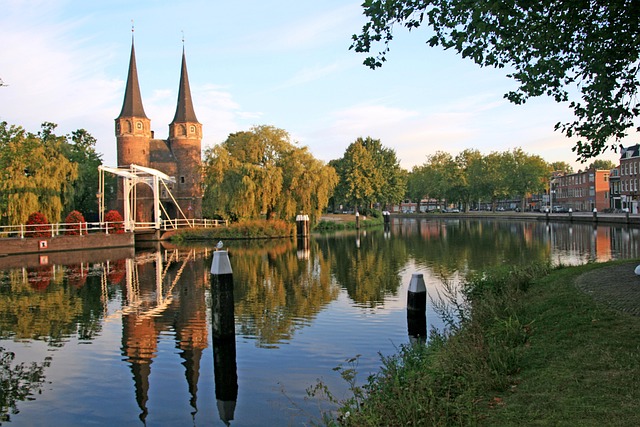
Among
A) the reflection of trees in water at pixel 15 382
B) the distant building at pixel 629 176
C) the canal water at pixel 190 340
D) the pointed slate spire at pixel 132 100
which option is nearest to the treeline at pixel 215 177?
the pointed slate spire at pixel 132 100

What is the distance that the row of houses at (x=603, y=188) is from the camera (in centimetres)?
6906

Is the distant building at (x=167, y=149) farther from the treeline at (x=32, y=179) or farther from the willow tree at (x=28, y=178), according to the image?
the willow tree at (x=28, y=178)

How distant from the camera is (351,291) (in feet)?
50.5

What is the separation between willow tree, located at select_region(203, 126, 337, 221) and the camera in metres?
42.3

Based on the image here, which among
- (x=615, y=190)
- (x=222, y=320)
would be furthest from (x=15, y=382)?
(x=615, y=190)

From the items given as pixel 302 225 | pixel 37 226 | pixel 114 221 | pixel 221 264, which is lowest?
pixel 302 225

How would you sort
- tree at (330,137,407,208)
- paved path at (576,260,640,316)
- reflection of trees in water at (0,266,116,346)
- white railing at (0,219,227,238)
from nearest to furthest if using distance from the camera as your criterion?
paved path at (576,260,640,316), reflection of trees in water at (0,266,116,346), white railing at (0,219,227,238), tree at (330,137,407,208)

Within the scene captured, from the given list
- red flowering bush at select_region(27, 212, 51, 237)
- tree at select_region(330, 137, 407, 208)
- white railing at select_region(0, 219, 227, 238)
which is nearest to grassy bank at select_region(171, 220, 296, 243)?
white railing at select_region(0, 219, 227, 238)

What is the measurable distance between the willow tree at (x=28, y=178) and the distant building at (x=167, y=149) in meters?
14.3

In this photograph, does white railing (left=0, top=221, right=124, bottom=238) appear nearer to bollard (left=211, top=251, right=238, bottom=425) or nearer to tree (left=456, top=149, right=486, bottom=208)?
bollard (left=211, top=251, right=238, bottom=425)

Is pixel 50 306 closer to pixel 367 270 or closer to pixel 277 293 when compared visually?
pixel 277 293

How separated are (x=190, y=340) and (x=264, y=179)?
32824 millimetres

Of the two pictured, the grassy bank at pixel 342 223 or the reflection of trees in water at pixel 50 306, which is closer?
the reflection of trees in water at pixel 50 306

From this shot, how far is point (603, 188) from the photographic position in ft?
281
